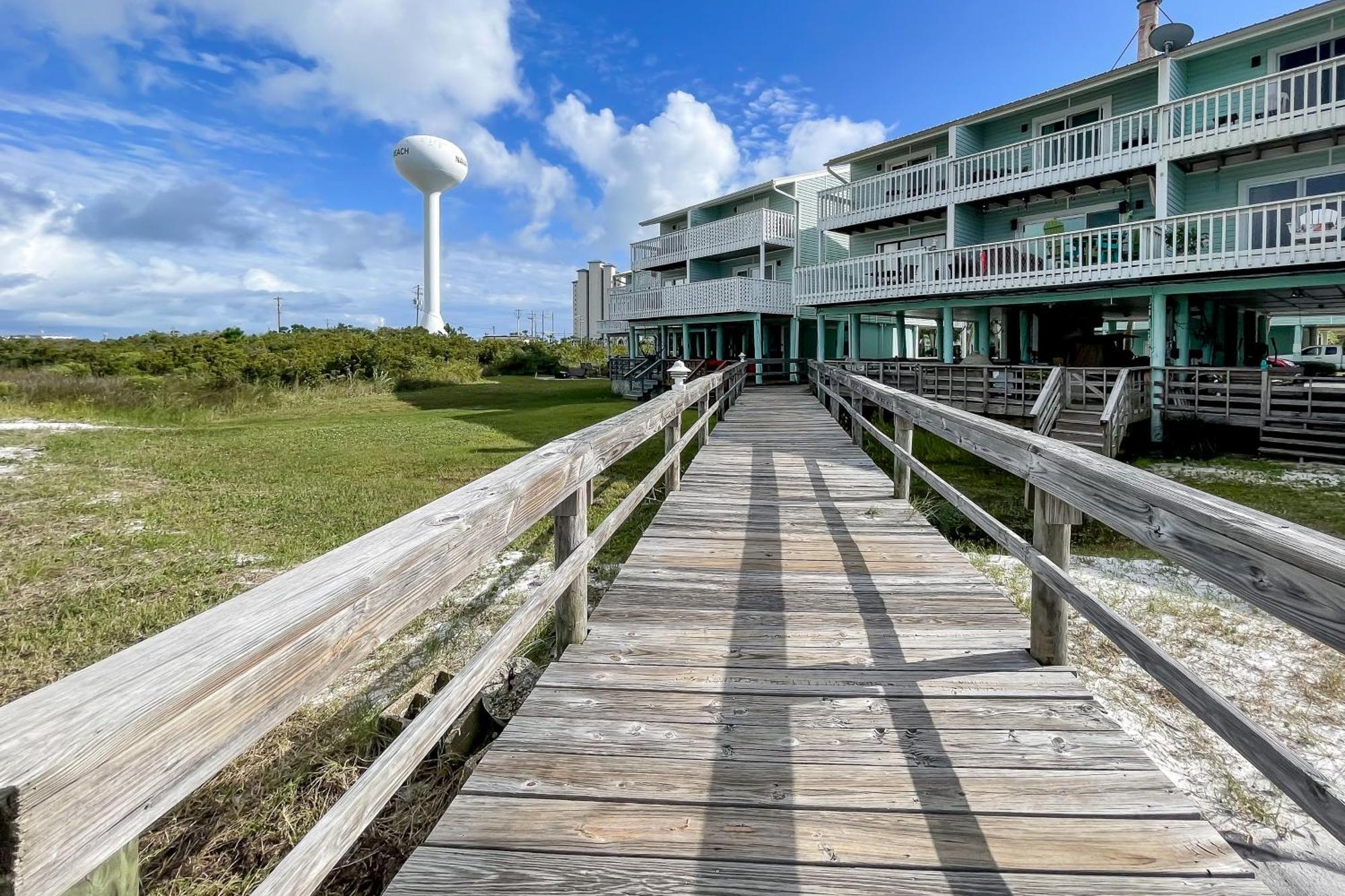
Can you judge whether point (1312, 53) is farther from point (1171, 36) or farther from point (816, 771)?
point (816, 771)

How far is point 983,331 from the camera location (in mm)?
18844

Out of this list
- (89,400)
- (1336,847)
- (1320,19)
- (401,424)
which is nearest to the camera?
(1336,847)

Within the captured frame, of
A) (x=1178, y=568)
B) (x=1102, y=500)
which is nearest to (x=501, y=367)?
(x=1178, y=568)

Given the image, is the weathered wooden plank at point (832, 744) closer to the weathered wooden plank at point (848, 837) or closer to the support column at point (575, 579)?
the weathered wooden plank at point (848, 837)

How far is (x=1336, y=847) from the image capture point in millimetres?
2564

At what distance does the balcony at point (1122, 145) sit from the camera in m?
12.5

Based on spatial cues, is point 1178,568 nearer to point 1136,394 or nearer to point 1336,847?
point 1336,847

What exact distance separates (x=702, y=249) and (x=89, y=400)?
18.6 metres

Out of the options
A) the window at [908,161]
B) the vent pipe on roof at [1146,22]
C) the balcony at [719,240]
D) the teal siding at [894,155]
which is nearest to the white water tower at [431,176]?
the balcony at [719,240]

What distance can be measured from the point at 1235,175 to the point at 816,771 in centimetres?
1784

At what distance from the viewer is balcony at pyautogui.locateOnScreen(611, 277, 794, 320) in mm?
22812

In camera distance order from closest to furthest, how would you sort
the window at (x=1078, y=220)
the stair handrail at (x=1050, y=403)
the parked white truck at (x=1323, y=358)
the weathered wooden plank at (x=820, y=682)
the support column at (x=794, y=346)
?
the weathered wooden plank at (x=820, y=682)
the stair handrail at (x=1050, y=403)
the window at (x=1078, y=220)
the parked white truck at (x=1323, y=358)
the support column at (x=794, y=346)

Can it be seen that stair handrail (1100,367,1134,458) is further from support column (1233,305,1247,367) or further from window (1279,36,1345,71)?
support column (1233,305,1247,367)

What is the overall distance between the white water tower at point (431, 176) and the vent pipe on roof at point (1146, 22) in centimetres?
4883
